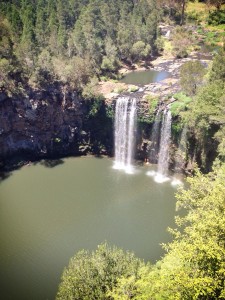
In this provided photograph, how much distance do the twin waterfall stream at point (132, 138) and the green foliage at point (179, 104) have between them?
0.95 meters

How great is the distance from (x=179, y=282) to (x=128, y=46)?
6390cm

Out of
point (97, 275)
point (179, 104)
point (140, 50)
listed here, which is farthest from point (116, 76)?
point (97, 275)

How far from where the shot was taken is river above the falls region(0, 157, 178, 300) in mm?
34031

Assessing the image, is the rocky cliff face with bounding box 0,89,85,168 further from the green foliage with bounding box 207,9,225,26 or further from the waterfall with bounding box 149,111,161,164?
the green foliage with bounding box 207,9,225,26

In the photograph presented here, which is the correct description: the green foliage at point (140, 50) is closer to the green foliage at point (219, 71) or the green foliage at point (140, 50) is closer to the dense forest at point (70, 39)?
the dense forest at point (70, 39)

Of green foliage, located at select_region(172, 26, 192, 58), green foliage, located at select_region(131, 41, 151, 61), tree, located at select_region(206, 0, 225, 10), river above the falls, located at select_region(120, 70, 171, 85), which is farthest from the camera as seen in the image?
tree, located at select_region(206, 0, 225, 10)

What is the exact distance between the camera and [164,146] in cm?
5097

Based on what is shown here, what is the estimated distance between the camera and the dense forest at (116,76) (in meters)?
19.1

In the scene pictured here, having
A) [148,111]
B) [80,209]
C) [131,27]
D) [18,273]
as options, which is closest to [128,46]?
[131,27]

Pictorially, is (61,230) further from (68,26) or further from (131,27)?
(131,27)

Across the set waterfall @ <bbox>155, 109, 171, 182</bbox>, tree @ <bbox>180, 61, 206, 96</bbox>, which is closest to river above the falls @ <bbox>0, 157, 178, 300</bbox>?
waterfall @ <bbox>155, 109, 171, 182</bbox>

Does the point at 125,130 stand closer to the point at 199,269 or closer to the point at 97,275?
the point at 97,275

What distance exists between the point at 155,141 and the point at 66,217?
1929 centimetres

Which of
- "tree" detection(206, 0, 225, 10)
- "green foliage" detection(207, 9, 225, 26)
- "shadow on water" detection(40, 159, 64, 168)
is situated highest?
"tree" detection(206, 0, 225, 10)
